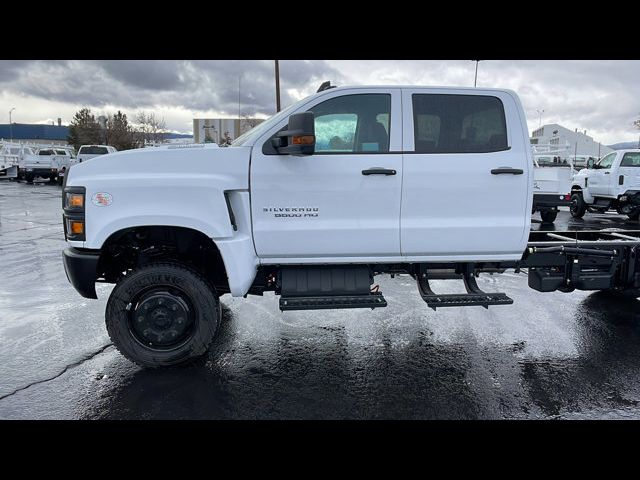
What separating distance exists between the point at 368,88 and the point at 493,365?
2.70 metres

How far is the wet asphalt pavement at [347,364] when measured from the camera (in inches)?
126

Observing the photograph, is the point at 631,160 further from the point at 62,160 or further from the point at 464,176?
the point at 62,160

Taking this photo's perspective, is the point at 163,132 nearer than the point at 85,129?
No

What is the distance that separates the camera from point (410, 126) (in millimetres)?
3807

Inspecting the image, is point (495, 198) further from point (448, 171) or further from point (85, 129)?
point (85, 129)

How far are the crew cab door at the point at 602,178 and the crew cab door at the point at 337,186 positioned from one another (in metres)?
11.7

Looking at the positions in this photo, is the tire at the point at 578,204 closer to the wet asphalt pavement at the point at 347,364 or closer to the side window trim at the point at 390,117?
the wet asphalt pavement at the point at 347,364

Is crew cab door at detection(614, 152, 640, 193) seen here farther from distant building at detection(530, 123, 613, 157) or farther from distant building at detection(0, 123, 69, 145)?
distant building at detection(0, 123, 69, 145)

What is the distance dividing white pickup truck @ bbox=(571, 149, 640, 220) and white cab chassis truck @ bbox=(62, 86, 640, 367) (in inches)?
426

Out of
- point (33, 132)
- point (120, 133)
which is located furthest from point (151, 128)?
point (33, 132)

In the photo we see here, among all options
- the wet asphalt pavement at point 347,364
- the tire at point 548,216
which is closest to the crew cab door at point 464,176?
the wet asphalt pavement at point 347,364

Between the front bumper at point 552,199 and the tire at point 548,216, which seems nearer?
the front bumper at point 552,199

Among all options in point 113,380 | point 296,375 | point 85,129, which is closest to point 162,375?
point 113,380
